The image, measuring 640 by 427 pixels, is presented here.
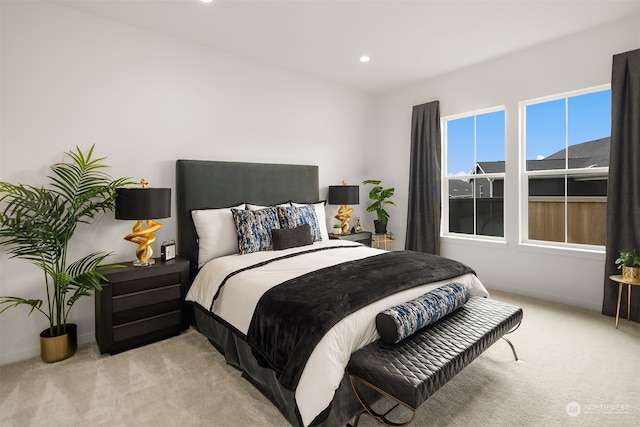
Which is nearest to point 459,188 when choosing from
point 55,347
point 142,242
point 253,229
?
point 253,229

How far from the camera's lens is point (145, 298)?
2.71 metres

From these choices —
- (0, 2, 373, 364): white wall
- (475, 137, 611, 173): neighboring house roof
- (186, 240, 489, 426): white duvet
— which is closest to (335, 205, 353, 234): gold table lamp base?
(186, 240, 489, 426): white duvet

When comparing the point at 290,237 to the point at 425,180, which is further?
the point at 425,180

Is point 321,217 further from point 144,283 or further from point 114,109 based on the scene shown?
point 114,109

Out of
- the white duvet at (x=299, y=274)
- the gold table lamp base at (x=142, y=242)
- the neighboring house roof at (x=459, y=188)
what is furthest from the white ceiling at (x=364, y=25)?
the white duvet at (x=299, y=274)

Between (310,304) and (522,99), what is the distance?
3595mm

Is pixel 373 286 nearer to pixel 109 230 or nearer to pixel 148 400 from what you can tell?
pixel 148 400

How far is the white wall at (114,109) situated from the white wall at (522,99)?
206 cm

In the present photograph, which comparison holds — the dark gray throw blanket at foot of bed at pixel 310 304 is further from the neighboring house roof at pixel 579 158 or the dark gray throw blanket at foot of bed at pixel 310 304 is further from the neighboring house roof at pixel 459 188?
the neighboring house roof at pixel 459 188

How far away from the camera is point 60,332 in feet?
8.55

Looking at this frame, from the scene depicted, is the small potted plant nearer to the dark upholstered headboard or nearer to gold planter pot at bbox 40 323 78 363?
the dark upholstered headboard

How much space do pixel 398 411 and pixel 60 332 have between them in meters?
2.63

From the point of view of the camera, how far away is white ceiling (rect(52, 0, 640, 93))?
277 cm

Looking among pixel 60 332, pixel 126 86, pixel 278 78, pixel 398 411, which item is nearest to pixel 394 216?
pixel 278 78
